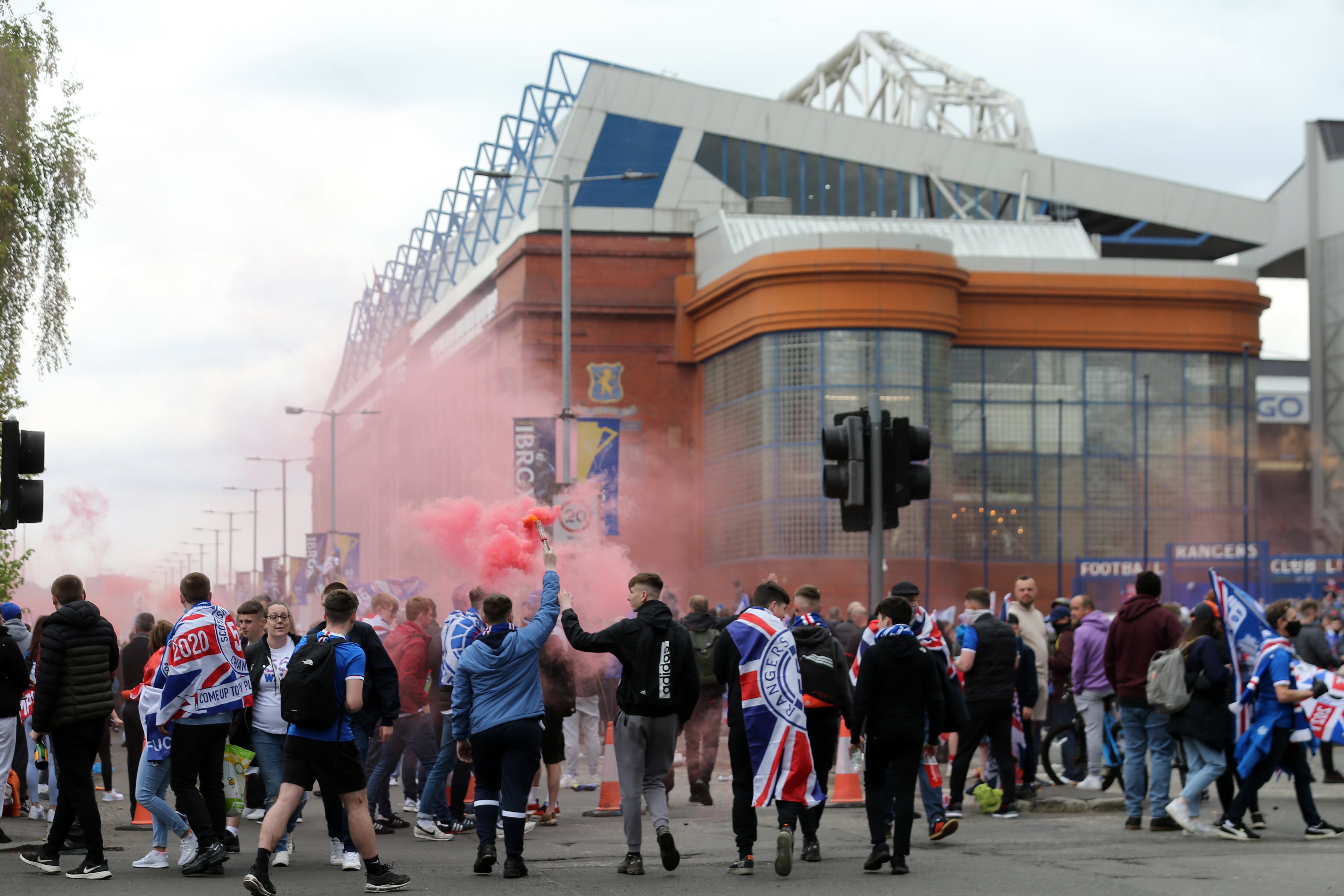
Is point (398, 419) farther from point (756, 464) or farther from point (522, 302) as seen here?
point (756, 464)

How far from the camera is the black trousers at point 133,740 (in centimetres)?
1308

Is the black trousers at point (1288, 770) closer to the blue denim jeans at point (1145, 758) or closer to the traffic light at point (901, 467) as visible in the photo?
the blue denim jeans at point (1145, 758)

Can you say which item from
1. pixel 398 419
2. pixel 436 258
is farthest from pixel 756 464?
pixel 436 258

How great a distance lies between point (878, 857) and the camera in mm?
9531

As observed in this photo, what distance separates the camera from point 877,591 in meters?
11.6

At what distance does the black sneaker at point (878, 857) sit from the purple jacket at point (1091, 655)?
4.59 m

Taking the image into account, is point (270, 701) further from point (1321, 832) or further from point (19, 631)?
point (1321, 832)

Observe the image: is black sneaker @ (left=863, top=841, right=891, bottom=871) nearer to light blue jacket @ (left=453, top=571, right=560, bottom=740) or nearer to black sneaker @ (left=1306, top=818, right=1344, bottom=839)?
light blue jacket @ (left=453, top=571, right=560, bottom=740)

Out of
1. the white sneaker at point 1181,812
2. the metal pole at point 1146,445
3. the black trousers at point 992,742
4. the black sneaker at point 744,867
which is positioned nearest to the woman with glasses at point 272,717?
the black sneaker at point 744,867

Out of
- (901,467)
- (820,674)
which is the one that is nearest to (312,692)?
(820,674)

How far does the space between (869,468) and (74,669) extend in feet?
18.6

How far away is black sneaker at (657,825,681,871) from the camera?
9469 mm

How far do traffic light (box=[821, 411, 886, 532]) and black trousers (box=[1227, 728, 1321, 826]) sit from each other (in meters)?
3.16

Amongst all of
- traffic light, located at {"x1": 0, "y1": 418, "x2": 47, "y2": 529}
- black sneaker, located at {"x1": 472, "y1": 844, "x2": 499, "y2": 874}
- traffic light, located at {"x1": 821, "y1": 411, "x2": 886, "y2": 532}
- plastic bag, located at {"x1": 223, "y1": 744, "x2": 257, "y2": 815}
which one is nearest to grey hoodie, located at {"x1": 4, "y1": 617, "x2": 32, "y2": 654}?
traffic light, located at {"x1": 0, "y1": 418, "x2": 47, "y2": 529}
